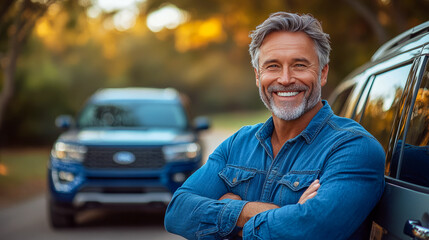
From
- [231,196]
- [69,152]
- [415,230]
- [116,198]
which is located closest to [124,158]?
[116,198]

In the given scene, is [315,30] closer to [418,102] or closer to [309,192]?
[418,102]

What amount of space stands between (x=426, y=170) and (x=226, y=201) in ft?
2.80

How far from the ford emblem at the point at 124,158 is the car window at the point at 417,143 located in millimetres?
5918

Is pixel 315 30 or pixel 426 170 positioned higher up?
pixel 315 30

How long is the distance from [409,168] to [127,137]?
6455 millimetres

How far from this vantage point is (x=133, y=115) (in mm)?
9648

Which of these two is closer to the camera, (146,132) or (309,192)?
(309,192)

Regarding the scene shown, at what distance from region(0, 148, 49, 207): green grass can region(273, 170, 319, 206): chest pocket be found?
30.8 ft

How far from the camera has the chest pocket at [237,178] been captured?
9.18ft

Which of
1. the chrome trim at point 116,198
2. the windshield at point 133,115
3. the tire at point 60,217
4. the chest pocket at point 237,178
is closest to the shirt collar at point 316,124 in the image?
the chest pocket at point 237,178

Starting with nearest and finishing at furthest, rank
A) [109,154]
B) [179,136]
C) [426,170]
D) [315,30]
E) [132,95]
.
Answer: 1. [426,170]
2. [315,30]
3. [109,154]
4. [179,136]
5. [132,95]

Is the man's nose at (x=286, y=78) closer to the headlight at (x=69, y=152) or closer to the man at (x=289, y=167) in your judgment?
the man at (x=289, y=167)

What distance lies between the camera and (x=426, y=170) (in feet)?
7.73

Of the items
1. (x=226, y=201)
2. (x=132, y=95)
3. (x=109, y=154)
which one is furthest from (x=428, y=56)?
(x=132, y=95)
